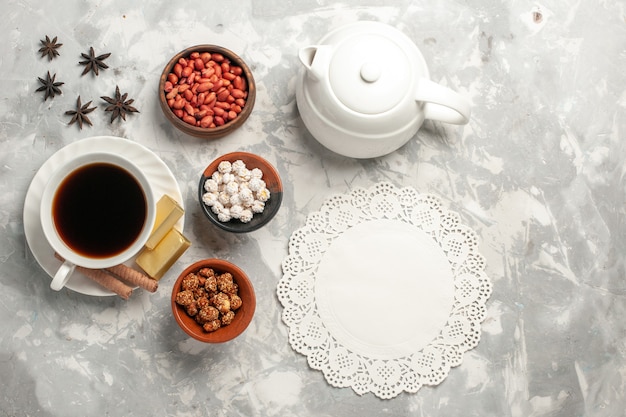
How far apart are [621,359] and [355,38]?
804mm

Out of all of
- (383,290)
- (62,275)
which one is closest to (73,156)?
(62,275)

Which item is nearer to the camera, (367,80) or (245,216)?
(367,80)

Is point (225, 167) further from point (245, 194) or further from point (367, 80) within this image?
point (367, 80)

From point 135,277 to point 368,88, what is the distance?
1.69ft

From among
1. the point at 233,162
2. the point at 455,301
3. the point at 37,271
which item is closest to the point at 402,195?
the point at 455,301

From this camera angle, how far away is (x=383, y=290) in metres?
1.20

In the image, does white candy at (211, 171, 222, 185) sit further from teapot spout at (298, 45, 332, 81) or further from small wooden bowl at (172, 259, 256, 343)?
teapot spout at (298, 45, 332, 81)

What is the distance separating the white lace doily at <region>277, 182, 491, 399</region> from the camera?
1.19 m

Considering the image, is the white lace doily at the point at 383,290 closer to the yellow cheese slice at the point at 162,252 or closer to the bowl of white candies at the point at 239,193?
the bowl of white candies at the point at 239,193

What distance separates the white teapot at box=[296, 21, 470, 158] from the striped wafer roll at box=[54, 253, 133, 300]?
440mm

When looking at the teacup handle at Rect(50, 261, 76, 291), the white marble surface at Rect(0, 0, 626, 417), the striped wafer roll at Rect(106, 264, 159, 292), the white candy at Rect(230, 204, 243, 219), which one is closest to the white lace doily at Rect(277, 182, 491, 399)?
the white marble surface at Rect(0, 0, 626, 417)

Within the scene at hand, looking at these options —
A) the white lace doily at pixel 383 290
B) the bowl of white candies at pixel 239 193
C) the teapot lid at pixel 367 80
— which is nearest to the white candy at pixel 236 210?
the bowl of white candies at pixel 239 193

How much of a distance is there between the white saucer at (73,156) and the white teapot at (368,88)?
0.28m

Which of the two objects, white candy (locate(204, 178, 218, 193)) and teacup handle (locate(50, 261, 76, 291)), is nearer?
teacup handle (locate(50, 261, 76, 291))
